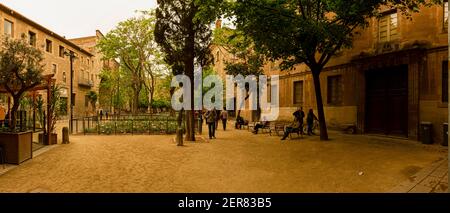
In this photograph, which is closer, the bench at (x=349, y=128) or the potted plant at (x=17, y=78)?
the potted plant at (x=17, y=78)

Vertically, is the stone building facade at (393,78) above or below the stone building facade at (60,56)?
→ below

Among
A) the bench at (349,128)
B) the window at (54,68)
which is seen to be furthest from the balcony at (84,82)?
the bench at (349,128)

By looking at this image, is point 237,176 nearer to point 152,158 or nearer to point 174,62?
point 152,158

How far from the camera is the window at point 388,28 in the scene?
557 inches

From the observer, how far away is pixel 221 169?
7.60 meters

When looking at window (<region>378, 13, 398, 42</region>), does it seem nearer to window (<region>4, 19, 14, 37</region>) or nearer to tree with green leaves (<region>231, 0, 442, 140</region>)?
tree with green leaves (<region>231, 0, 442, 140</region>)

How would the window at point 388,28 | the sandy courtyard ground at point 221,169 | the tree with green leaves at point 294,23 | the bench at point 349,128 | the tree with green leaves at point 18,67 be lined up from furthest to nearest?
the bench at point 349,128 → the window at point 388,28 → the tree with green leaves at point 294,23 → the tree with green leaves at point 18,67 → the sandy courtyard ground at point 221,169

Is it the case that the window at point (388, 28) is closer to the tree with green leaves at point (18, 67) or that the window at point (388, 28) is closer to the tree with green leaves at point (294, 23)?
the tree with green leaves at point (294, 23)

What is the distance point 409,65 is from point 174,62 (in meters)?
11.2

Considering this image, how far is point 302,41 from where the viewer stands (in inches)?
483

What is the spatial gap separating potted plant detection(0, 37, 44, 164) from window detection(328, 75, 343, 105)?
611 inches

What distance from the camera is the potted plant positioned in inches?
318

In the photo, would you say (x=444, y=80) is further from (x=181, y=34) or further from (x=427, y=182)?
(x=181, y=34)

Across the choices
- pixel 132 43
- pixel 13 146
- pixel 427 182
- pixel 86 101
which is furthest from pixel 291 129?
pixel 86 101
